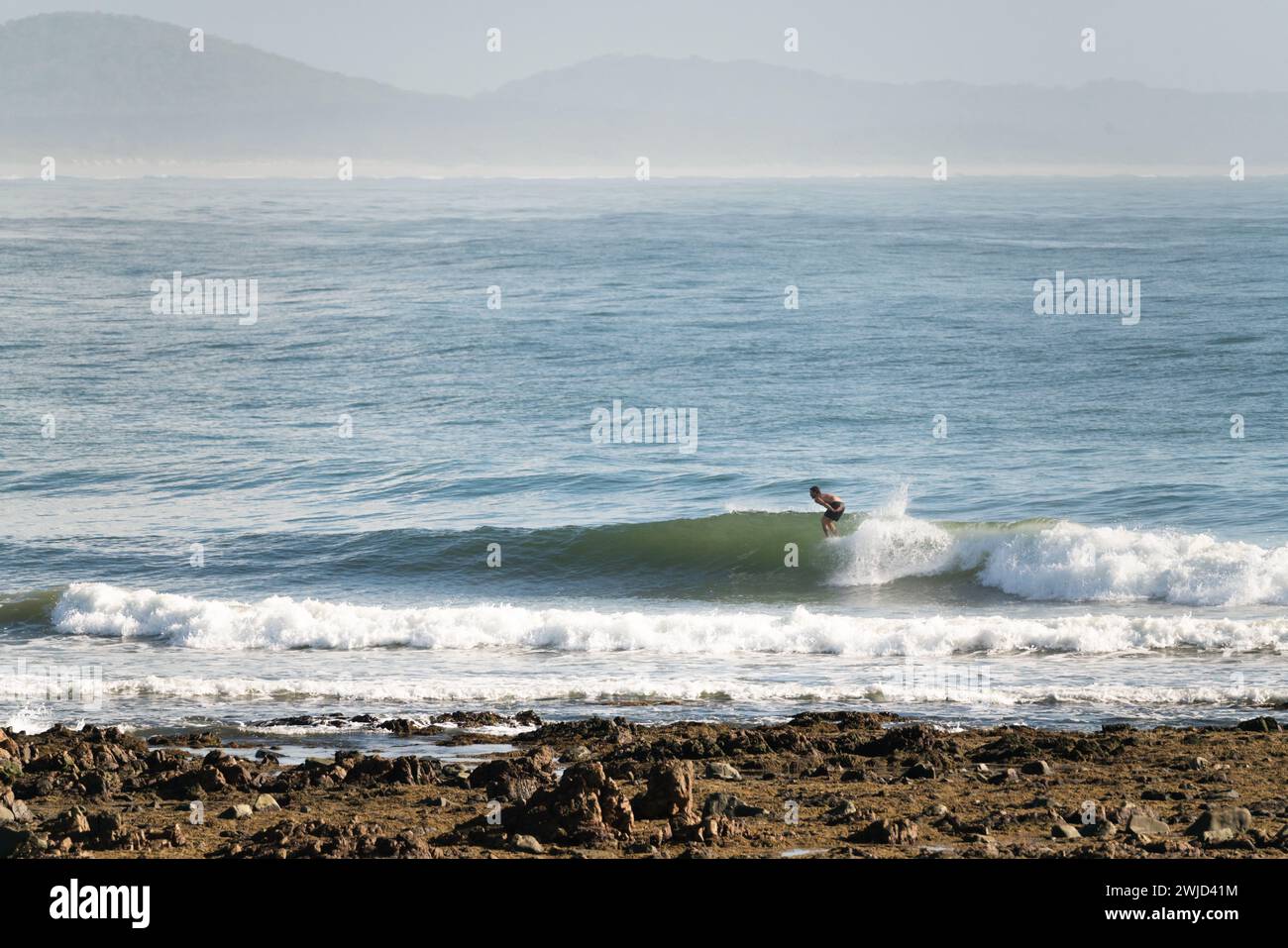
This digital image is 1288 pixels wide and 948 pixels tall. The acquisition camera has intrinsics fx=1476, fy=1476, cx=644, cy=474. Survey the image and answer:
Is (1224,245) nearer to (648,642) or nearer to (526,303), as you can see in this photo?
(526,303)

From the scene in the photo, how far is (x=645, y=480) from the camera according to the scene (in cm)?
3198

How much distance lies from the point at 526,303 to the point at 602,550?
95.9ft

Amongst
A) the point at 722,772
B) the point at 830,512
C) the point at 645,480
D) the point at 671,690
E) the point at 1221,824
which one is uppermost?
the point at 645,480

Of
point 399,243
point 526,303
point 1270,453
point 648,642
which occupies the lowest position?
point 648,642

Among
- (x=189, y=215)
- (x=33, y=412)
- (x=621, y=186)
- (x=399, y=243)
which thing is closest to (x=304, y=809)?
(x=33, y=412)

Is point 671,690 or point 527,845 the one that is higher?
point 527,845

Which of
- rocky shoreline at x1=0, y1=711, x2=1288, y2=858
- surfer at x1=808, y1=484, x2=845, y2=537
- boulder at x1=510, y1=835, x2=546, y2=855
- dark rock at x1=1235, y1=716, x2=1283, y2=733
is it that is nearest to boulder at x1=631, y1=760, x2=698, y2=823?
rocky shoreline at x1=0, y1=711, x2=1288, y2=858

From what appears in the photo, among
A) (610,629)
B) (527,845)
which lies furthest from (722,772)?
(610,629)

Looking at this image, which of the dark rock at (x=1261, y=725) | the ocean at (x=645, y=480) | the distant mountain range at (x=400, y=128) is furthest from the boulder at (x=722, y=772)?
the distant mountain range at (x=400, y=128)

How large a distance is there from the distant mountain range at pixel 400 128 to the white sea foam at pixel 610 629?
119m

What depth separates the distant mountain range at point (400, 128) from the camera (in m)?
149

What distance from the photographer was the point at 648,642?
1956 cm

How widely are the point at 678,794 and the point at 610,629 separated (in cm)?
1023

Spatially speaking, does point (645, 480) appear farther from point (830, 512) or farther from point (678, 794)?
point (678, 794)
